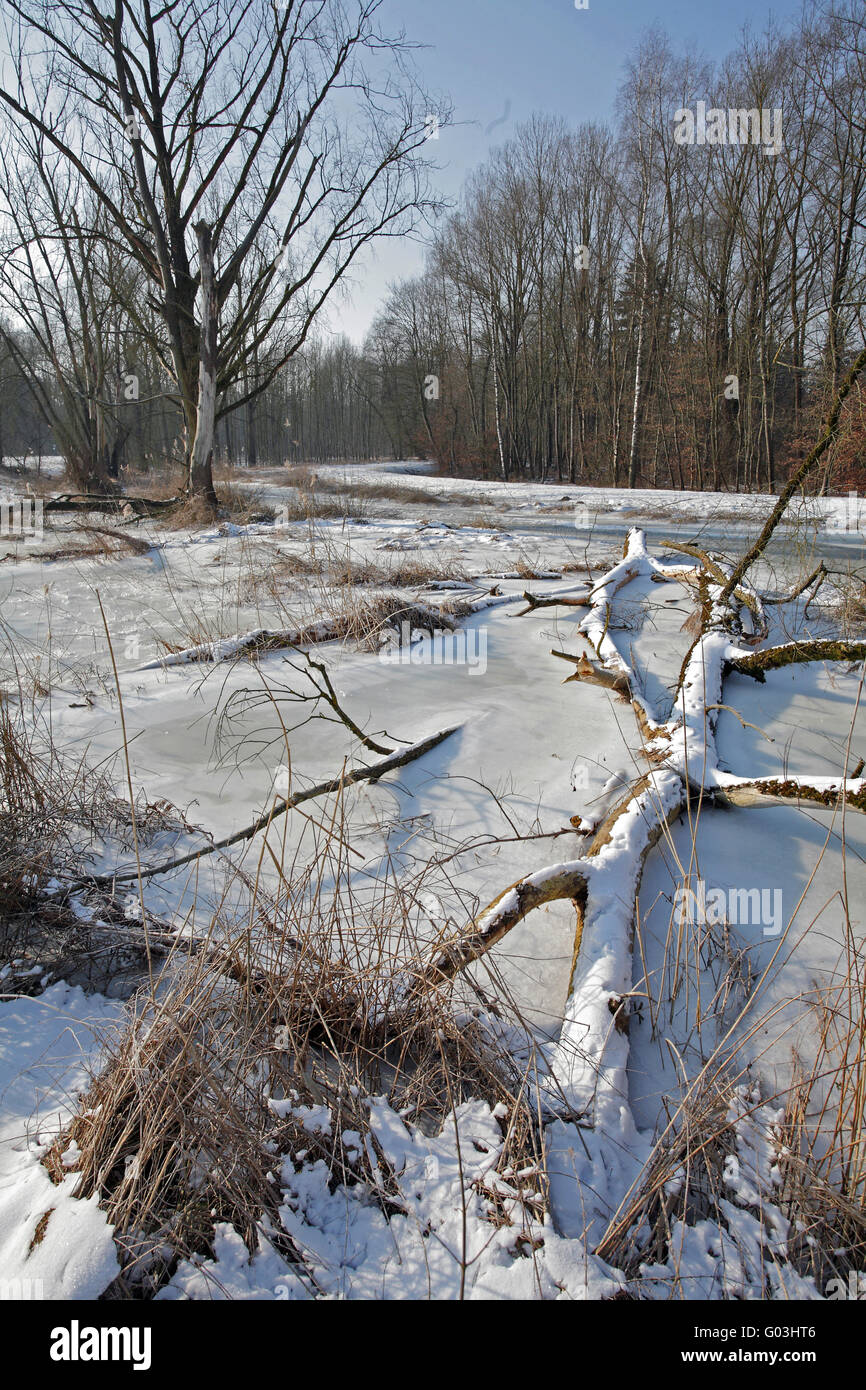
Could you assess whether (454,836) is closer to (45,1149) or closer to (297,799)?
(297,799)

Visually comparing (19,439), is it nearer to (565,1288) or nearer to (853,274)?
(853,274)

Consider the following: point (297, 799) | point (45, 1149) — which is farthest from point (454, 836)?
point (45, 1149)

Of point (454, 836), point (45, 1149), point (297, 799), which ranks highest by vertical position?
point (297, 799)

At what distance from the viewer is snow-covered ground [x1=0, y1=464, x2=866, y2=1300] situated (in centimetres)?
118

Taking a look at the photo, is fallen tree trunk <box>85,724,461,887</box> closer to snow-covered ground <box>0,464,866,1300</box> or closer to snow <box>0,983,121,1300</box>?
snow-covered ground <box>0,464,866,1300</box>

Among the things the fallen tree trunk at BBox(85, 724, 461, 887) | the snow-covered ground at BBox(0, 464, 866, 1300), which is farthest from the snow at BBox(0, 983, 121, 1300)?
the fallen tree trunk at BBox(85, 724, 461, 887)

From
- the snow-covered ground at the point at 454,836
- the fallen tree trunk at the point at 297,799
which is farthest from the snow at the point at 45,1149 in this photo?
the fallen tree trunk at the point at 297,799

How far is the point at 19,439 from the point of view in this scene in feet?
177

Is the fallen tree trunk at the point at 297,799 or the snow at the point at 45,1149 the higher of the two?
the fallen tree trunk at the point at 297,799

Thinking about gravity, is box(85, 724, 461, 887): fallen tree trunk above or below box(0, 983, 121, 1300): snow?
above

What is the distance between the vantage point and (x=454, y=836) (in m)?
2.48

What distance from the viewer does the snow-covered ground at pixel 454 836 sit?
1.18 meters

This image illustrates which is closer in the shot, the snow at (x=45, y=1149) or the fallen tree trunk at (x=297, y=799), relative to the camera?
the snow at (x=45, y=1149)

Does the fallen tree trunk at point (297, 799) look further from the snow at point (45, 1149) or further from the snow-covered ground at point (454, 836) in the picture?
the snow at point (45, 1149)
